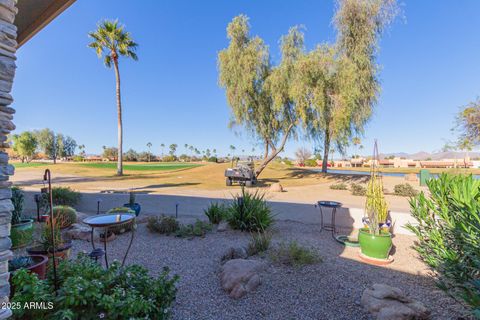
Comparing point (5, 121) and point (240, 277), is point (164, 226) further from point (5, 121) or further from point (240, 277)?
point (5, 121)

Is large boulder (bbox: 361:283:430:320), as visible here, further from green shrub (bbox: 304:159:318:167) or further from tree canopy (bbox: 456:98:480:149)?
green shrub (bbox: 304:159:318:167)

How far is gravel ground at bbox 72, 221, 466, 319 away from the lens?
2.42 meters

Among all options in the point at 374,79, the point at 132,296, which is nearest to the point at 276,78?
the point at 374,79

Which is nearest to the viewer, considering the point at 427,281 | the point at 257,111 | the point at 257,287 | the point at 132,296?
the point at 132,296

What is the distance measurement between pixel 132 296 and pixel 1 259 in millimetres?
897

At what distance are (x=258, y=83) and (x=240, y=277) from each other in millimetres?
15809

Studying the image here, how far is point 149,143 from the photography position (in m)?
77.6

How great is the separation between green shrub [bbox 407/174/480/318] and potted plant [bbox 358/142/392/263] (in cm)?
48

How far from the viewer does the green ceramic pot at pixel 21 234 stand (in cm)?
400

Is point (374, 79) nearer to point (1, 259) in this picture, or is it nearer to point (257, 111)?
point (257, 111)

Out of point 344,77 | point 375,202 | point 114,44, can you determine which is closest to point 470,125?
point 344,77

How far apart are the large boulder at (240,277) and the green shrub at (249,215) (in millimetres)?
2096

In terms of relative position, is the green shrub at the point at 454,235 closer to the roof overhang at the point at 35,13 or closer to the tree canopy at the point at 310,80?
the roof overhang at the point at 35,13

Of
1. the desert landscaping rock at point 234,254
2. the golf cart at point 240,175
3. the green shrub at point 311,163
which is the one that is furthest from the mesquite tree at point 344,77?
the green shrub at point 311,163
